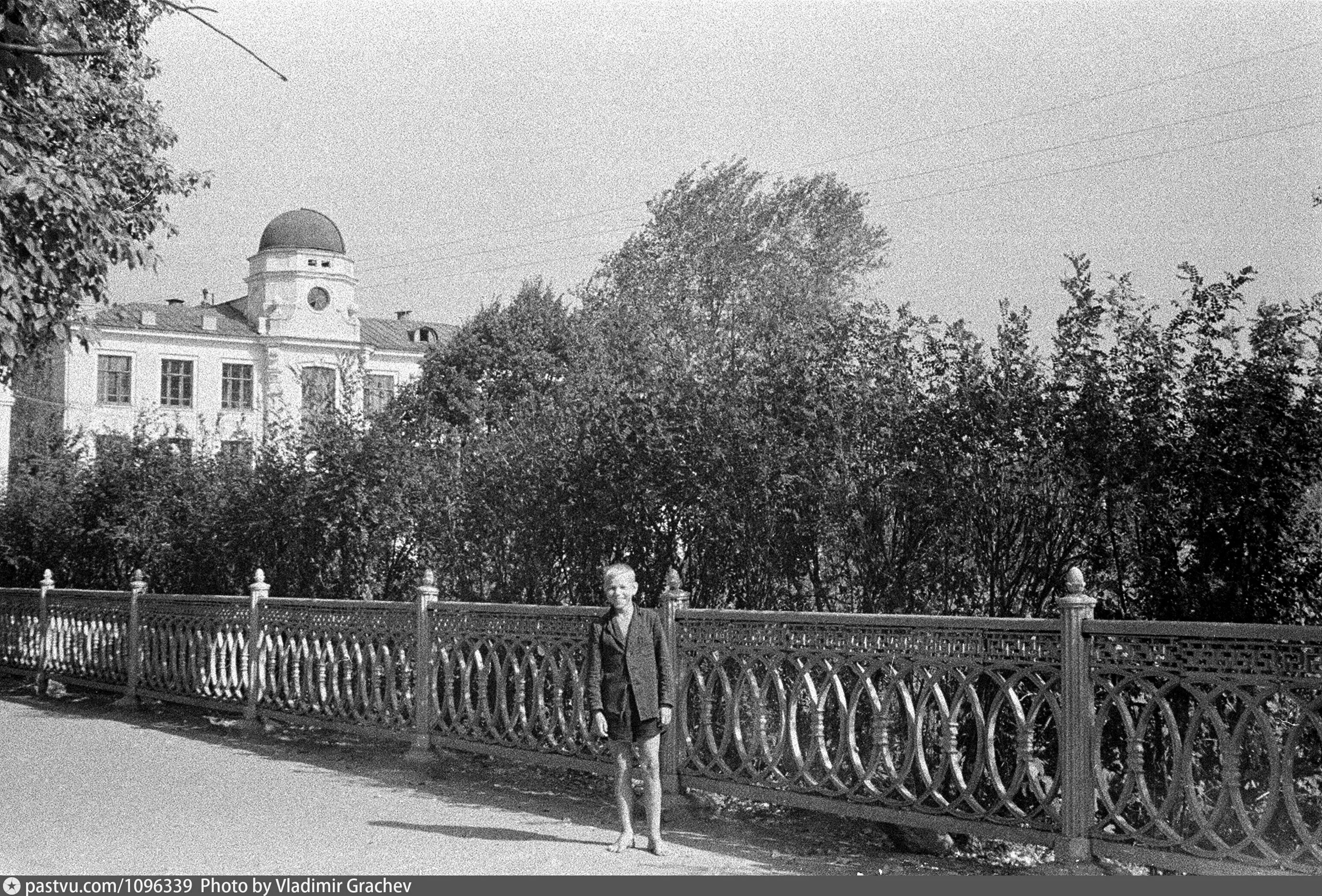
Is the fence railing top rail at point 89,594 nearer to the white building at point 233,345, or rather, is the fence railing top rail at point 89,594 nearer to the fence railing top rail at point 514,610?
the fence railing top rail at point 514,610

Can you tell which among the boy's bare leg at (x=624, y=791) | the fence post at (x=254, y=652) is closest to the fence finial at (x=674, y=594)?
the boy's bare leg at (x=624, y=791)

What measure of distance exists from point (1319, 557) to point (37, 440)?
86.2 feet

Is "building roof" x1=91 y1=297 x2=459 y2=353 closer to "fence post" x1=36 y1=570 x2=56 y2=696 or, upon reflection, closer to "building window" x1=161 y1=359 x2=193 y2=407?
"building window" x1=161 y1=359 x2=193 y2=407

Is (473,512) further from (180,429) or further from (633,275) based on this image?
(633,275)

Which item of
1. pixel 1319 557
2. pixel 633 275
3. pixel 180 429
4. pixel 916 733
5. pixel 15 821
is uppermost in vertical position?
pixel 633 275

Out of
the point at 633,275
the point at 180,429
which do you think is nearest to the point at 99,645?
the point at 180,429

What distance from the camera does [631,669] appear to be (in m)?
7.52

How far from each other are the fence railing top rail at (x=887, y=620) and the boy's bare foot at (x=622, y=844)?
4.95 feet

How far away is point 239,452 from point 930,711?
1130 centimetres

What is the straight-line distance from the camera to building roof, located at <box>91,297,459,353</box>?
58.7 m

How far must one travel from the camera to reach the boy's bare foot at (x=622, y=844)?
7.36 meters

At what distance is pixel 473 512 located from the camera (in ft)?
40.8

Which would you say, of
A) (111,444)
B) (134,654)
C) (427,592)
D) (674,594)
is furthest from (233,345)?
(674,594)

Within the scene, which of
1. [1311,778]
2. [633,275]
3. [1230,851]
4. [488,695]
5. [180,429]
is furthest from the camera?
[633,275]
